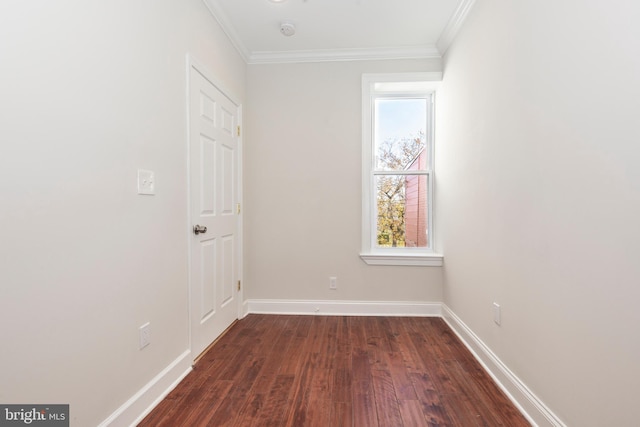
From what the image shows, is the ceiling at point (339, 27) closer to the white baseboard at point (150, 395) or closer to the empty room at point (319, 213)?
the empty room at point (319, 213)

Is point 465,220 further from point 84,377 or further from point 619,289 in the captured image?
point 84,377

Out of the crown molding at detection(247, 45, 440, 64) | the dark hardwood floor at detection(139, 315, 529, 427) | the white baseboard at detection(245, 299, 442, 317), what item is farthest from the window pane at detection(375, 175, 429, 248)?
the crown molding at detection(247, 45, 440, 64)

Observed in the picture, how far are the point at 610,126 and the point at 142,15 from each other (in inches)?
84.3

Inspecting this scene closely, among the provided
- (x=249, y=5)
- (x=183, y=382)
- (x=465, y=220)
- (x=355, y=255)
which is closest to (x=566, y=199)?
(x=465, y=220)

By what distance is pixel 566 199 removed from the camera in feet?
4.15

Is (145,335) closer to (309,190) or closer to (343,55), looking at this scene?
(309,190)

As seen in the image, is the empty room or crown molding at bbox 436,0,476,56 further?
crown molding at bbox 436,0,476,56

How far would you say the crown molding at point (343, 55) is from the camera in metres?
2.91

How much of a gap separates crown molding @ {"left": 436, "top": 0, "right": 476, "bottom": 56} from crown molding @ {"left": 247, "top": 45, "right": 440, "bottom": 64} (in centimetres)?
12

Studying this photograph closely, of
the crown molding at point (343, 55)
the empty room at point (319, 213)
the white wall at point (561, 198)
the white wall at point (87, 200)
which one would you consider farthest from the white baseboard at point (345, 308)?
the crown molding at point (343, 55)

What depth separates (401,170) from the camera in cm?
311

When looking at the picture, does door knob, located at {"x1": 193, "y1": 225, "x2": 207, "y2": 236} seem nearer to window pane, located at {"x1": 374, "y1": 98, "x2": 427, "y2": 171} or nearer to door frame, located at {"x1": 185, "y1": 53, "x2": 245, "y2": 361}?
door frame, located at {"x1": 185, "y1": 53, "x2": 245, "y2": 361}

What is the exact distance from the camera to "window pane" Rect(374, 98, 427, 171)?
3129mm

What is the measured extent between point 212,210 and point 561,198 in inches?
85.0
